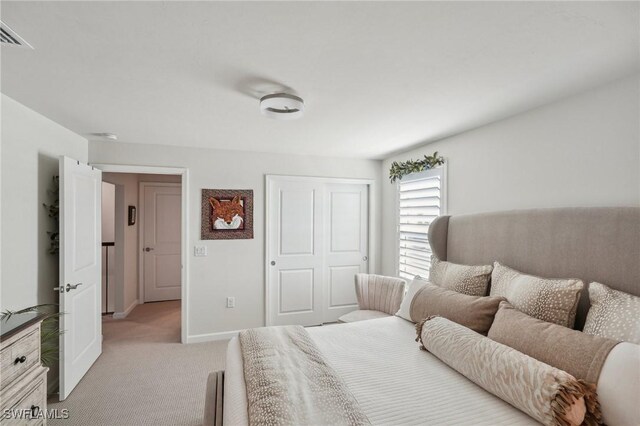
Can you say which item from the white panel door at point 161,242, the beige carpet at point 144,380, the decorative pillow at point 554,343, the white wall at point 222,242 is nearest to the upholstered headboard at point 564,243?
the decorative pillow at point 554,343

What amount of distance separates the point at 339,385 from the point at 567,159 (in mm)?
2035

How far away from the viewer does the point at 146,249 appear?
542 cm

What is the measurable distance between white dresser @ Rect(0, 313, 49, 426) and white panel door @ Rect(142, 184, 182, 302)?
12.7 feet

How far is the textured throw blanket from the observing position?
48.9 inches

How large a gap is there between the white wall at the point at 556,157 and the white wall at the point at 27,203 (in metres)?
3.56

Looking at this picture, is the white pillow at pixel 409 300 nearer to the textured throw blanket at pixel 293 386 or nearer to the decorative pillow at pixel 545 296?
the decorative pillow at pixel 545 296

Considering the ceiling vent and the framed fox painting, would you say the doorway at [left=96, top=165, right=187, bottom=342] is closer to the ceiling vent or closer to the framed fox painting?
the framed fox painting

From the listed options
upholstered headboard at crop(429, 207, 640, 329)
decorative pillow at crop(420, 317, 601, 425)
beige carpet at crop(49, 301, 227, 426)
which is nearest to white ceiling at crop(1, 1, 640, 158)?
upholstered headboard at crop(429, 207, 640, 329)

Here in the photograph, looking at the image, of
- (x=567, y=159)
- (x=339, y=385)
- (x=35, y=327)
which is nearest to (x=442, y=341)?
(x=339, y=385)

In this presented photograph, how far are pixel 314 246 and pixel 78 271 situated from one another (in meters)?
2.56

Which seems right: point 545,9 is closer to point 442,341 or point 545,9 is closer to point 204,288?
point 442,341

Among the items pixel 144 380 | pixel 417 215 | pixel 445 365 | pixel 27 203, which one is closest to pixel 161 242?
pixel 144 380

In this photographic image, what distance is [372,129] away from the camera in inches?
113

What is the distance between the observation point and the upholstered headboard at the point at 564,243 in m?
1.61
